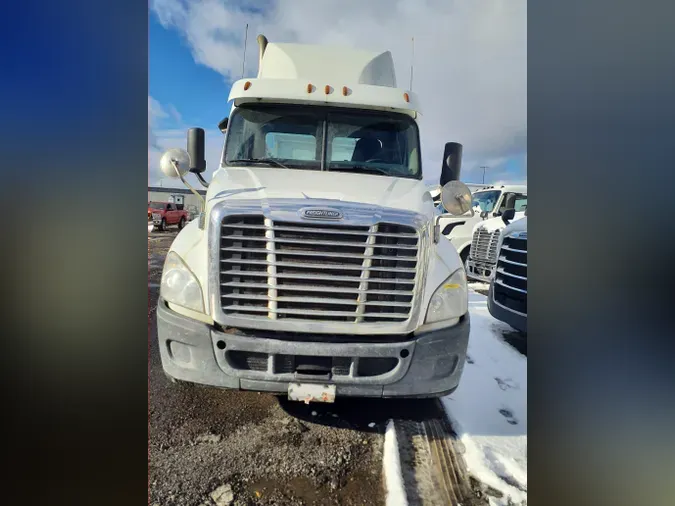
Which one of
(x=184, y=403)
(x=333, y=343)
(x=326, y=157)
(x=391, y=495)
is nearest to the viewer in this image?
(x=391, y=495)

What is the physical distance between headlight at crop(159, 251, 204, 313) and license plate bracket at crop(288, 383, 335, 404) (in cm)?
65

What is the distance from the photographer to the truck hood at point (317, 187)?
1.82m

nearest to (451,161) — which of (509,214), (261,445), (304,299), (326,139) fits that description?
(509,214)

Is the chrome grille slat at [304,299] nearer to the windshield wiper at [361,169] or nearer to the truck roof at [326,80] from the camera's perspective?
the windshield wiper at [361,169]

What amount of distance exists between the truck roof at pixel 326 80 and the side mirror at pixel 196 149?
492 millimetres

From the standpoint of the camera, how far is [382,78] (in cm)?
253

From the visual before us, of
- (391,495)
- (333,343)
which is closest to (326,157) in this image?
(333,343)

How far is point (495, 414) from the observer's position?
1979 millimetres

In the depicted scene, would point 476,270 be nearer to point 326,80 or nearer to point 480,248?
point 480,248

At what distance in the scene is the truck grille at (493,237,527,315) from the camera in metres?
→ 1.62

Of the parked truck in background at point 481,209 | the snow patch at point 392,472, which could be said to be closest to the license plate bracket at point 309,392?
the snow patch at point 392,472
